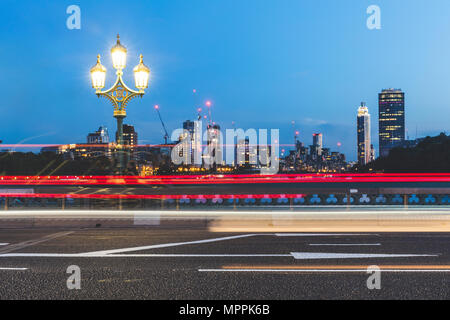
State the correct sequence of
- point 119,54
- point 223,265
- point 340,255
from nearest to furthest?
point 223,265
point 340,255
point 119,54

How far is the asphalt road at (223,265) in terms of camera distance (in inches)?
293

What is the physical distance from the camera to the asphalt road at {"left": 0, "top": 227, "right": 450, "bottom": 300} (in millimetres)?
7438

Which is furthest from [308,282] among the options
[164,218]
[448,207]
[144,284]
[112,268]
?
[448,207]

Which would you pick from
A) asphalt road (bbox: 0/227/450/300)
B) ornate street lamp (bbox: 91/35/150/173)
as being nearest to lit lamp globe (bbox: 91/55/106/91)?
ornate street lamp (bbox: 91/35/150/173)

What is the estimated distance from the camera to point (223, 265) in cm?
947

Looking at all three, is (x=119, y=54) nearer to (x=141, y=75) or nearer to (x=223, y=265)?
(x=141, y=75)

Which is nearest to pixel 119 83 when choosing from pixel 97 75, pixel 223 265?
pixel 97 75

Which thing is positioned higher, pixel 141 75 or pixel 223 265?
pixel 141 75

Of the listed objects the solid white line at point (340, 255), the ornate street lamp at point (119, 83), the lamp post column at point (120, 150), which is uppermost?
the ornate street lamp at point (119, 83)

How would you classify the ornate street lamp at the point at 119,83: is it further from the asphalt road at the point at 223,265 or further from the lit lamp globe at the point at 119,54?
the asphalt road at the point at 223,265

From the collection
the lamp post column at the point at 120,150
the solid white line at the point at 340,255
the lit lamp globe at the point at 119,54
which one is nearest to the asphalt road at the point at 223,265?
the solid white line at the point at 340,255

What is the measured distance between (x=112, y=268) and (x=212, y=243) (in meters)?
3.87

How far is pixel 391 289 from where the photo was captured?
757 cm
